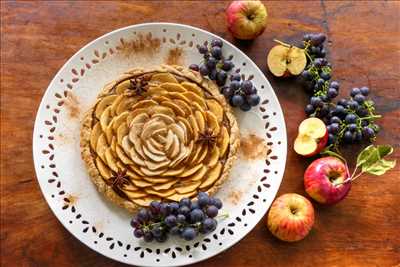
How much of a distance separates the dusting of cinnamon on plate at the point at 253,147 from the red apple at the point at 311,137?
18 cm

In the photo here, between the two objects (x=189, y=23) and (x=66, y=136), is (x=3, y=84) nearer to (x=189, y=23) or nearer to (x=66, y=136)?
(x=66, y=136)

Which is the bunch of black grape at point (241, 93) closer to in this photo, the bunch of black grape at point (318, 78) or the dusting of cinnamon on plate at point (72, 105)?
the bunch of black grape at point (318, 78)

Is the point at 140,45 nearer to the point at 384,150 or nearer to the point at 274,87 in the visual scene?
the point at 274,87

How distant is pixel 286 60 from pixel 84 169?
1.10m

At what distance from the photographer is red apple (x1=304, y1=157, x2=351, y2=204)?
256 centimetres

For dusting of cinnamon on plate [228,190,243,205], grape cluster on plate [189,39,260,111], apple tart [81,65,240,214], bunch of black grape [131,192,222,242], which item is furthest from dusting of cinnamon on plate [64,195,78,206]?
grape cluster on plate [189,39,260,111]

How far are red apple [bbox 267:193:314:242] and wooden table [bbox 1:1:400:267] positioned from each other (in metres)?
0.09

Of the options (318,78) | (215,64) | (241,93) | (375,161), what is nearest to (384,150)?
(375,161)

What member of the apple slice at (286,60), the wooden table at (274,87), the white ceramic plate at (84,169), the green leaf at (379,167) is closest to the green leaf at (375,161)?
the green leaf at (379,167)

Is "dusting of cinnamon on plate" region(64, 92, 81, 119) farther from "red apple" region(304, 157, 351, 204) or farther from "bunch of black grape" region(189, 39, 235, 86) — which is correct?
"red apple" region(304, 157, 351, 204)

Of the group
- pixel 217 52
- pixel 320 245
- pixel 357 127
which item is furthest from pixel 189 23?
pixel 320 245

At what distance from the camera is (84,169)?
2.57 m

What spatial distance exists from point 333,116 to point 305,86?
20 cm

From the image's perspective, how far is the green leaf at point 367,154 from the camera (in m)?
2.57
